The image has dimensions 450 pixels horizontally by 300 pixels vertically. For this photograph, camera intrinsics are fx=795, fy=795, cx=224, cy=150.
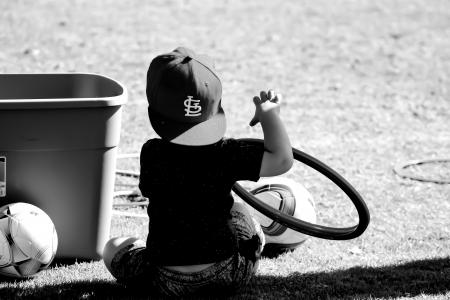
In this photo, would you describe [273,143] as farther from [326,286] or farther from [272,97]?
[326,286]

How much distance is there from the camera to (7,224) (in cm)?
374

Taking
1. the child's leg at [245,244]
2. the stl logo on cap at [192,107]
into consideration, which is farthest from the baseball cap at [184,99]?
the child's leg at [245,244]

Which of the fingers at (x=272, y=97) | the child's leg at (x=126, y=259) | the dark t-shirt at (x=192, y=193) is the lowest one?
the child's leg at (x=126, y=259)

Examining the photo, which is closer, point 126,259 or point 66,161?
point 126,259

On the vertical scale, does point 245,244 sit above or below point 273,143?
below

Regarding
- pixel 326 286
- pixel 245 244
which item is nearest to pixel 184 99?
pixel 245 244

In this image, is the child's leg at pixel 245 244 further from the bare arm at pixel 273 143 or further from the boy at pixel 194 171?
the bare arm at pixel 273 143

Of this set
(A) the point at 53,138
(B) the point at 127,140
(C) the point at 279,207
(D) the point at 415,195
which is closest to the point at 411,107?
(D) the point at 415,195

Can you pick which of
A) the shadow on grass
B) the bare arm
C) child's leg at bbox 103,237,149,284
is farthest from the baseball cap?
the shadow on grass

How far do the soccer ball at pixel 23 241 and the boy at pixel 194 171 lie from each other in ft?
1.59

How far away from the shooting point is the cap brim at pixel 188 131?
3.33 m

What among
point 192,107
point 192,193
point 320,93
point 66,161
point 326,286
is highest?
point 192,107

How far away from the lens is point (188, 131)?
3346 millimetres

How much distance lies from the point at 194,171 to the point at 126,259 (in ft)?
2.01
